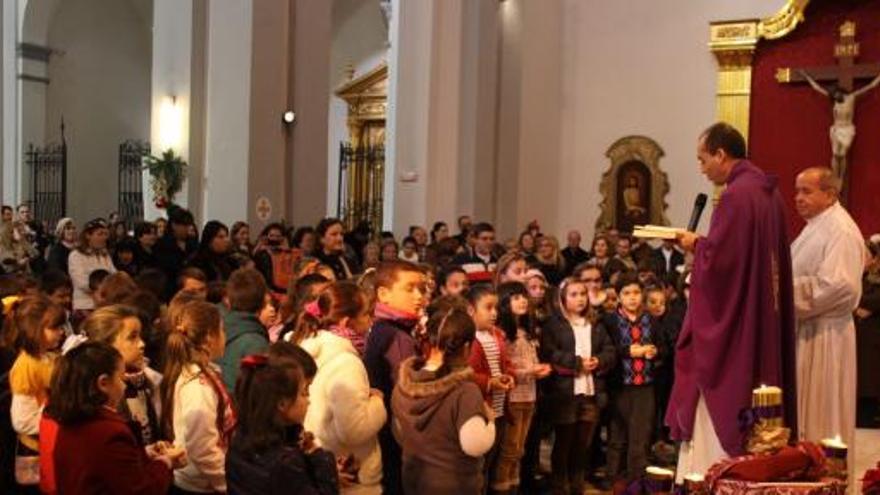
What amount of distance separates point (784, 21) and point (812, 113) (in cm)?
148

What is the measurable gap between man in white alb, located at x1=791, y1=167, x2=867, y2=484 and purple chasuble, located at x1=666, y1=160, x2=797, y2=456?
0.71 metres

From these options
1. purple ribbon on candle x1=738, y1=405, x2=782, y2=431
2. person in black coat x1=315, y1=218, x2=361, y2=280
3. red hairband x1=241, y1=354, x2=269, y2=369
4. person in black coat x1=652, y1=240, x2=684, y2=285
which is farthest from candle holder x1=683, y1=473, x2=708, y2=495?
person in black coat x1=652, y1=240, x2=684, y2=285

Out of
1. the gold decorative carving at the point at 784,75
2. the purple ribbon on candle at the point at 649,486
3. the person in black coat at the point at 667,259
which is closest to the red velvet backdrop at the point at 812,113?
the gold decorative carving at the point at 784,75

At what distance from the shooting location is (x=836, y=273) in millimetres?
5406

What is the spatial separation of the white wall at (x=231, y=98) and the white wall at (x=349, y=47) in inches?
582

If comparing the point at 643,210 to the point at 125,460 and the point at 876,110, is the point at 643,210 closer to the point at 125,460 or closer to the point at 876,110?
the point at 876,110

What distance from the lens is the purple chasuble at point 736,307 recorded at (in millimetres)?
4711

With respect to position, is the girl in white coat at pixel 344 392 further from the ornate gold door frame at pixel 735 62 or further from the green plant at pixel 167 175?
the ornate gold door frame at pixel 735 62

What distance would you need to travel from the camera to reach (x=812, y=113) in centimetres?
1609

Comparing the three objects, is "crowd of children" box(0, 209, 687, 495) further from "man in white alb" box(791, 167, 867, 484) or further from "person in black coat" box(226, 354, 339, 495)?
"man in white alb" box(791, 167, 867, 484)

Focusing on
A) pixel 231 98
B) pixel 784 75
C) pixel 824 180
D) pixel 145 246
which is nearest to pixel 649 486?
pixel 824 180

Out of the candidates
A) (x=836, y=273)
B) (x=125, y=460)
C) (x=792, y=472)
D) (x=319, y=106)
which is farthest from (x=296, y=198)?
(x=792, y=472)

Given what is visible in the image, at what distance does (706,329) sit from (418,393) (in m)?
1.35

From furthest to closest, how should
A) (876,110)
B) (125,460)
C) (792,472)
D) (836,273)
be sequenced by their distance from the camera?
(876,110) → (836,273) → (125,460) → (792,472)
